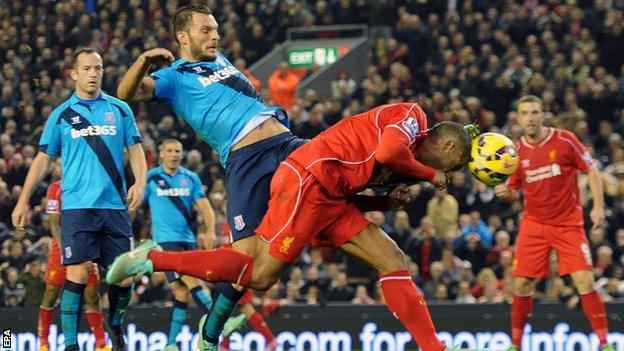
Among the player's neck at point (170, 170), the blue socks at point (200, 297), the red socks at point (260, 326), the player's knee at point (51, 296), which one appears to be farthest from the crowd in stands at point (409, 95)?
the player's knee at point (51, 296)

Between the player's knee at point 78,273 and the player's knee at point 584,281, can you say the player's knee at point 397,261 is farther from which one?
the player's knee at point 584,281

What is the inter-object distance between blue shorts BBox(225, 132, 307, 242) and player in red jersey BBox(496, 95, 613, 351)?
3377 mm

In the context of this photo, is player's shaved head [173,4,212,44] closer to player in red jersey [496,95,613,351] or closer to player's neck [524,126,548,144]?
player in red jersey [496,95,613,351]

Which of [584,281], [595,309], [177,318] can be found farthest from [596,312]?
[177,318]

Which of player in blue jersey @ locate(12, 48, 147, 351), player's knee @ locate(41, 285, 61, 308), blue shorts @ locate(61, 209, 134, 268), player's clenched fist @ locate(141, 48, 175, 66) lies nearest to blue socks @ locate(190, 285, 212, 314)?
player's knee @ locate(41, 285, 61, 308)

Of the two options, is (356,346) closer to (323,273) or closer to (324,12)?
(323,273)

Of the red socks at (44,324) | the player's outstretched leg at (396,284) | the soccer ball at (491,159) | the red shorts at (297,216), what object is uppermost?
the soccer ball at (491,159)

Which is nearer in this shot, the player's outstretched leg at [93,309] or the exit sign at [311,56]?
the player's outstretched leg at [93,309]

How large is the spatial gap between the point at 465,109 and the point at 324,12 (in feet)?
21.3

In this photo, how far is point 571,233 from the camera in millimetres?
11648

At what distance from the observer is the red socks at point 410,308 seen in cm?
806

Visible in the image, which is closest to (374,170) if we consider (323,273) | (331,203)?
(331,203)

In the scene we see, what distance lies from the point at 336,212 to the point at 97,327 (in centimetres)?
341

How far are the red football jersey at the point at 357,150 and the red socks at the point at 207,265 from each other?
725 millimetres
